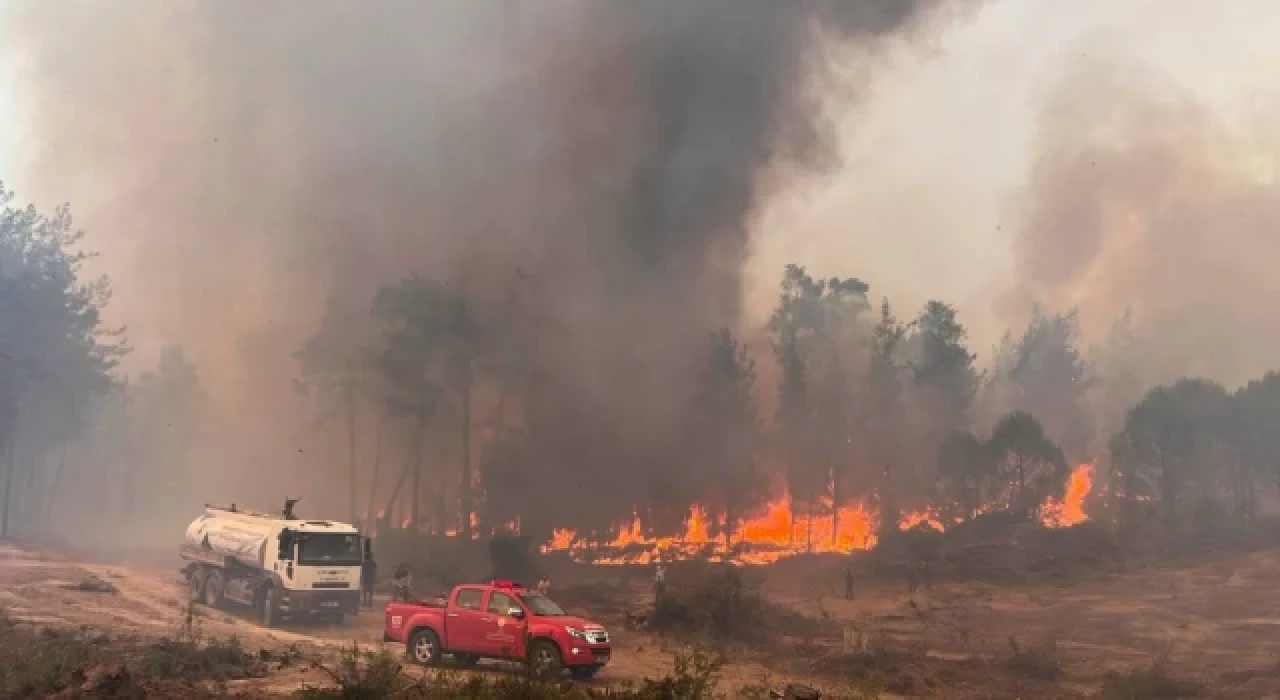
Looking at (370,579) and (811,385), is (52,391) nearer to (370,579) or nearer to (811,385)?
(370,579)

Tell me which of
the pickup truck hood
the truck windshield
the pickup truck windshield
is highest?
the truck windshield

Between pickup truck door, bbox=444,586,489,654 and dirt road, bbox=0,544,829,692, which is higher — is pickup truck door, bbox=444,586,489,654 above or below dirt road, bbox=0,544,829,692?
above

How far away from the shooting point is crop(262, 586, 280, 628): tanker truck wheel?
87.0 feet

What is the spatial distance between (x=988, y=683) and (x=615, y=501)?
36878 millimetres

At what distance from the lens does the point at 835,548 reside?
182 ft

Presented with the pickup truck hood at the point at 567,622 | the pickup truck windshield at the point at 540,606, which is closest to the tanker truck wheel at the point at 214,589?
the pickup truck windshield at the point at 540,606

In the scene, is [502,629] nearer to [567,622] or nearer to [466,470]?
[567,622]

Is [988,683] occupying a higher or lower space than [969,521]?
lower

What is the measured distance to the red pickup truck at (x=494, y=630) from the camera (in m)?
18.5

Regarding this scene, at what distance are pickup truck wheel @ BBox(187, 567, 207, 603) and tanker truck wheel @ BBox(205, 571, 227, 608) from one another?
256 millimetres

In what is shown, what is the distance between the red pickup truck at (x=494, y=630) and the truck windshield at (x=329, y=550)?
7.45 m

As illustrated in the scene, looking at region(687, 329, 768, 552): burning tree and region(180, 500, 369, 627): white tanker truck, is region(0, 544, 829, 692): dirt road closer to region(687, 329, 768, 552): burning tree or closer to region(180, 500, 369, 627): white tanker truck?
region(180, 500, 369, 627): white tanker truck

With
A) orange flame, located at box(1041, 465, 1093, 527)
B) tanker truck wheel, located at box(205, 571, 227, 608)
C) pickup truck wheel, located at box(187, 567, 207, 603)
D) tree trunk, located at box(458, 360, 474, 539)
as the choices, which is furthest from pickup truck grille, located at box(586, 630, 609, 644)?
orange flame, located at box(1041, 465, 1093, 527)

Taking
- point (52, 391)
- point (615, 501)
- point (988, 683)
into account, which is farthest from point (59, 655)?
point (52, 391)
